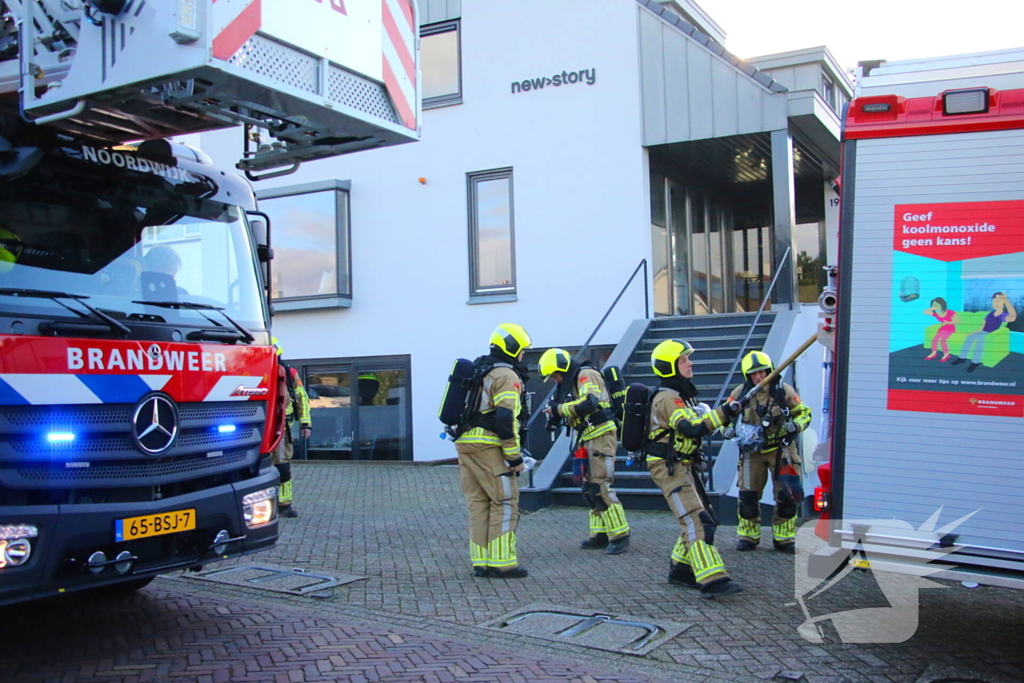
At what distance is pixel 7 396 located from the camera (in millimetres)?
4316

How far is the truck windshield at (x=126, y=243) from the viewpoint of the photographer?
189 inches

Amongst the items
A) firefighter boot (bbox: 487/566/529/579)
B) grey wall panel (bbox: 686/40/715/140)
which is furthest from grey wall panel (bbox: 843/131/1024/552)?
grey wall panel (bbox: 686/40/715/140)

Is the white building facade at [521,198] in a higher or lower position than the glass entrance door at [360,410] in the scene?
higher

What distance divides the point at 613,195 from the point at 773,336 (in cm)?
332

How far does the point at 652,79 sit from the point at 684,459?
27.5 ft

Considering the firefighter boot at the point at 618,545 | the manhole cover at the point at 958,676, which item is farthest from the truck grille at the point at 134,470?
the manhole cover at the point at 958,676

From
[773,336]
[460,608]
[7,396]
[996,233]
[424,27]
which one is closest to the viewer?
[7,396]

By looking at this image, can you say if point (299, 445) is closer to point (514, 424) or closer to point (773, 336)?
point (773, 336)

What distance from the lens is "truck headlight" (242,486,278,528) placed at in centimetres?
549

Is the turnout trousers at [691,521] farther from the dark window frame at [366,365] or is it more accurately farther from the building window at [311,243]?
the building window at [311,243]

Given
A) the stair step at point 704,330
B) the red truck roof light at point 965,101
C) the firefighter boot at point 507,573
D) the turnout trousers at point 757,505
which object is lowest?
the firefighter boot at point 507,573

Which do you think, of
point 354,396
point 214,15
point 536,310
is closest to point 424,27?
point 536,310

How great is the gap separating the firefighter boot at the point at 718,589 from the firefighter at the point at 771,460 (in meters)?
1.62

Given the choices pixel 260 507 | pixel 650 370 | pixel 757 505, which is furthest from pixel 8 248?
pixel 650 370
